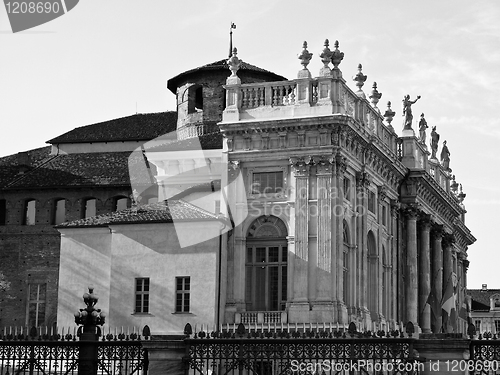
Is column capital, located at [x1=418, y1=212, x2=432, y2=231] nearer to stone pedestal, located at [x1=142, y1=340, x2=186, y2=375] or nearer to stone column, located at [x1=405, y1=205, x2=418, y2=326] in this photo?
stone column, located at [x1=405, y1=205, x2=418, y2=326]

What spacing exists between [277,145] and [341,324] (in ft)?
25.7

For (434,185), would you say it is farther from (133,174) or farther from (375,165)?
(133,174)

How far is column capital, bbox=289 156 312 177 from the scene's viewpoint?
46844mm

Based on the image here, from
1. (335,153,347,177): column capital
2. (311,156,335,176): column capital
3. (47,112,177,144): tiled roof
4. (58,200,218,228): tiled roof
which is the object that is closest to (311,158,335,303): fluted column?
(311,156,335,176): column capital

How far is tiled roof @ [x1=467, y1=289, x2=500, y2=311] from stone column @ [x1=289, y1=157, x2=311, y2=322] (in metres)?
72.0

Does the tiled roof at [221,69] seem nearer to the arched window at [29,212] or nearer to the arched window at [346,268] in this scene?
the arched window at [29,212]

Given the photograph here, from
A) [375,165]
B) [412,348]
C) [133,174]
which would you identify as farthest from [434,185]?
[412,348]

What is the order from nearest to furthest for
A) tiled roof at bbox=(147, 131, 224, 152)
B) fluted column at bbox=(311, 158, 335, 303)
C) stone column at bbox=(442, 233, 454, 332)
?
fluted column at bbox=(311, 158, 335, 303), tiled roof at bbox=(147, 131, 224, 152), stone column at bbox=(442, 233, 454, 332)

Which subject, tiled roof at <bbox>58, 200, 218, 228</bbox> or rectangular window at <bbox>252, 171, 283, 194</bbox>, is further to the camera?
rectangular window at <bbox>252, 171, 283, 194</bbox>

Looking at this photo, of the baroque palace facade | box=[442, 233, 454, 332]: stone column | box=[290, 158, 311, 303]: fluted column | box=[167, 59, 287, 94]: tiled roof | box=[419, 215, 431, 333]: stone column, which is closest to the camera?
box=[290, 158, 311, 303]: fluted column

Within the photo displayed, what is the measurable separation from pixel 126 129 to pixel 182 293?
89.5 feet

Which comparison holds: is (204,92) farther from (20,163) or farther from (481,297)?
(481,297)

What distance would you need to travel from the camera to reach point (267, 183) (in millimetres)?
47844

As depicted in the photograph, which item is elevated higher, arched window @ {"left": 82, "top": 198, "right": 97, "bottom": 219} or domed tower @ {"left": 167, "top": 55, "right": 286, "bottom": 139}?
domed tower @ {"left": 167, "top": 55, "right": 286, "bottom": 139}
